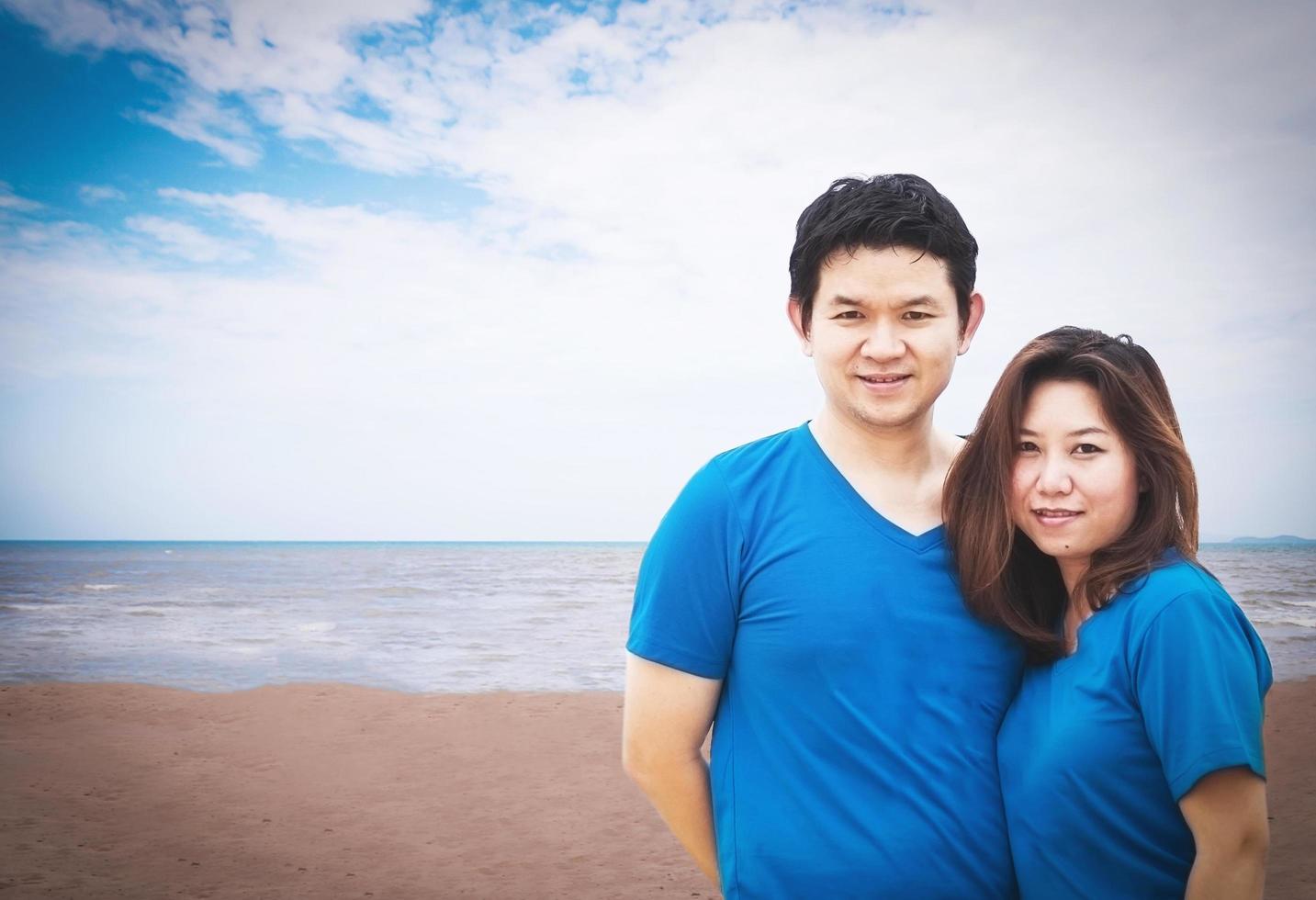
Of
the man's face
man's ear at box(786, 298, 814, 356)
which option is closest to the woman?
the man's face

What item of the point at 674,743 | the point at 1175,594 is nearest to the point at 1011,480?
the point at 1175,594

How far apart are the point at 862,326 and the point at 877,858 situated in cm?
127

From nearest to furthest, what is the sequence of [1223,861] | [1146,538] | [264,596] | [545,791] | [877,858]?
[1223,861], [877,858], [1146,538], [545,791], [264,596]

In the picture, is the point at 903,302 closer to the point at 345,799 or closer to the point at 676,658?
the point at 676,658

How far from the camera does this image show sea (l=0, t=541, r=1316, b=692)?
42.5 feet

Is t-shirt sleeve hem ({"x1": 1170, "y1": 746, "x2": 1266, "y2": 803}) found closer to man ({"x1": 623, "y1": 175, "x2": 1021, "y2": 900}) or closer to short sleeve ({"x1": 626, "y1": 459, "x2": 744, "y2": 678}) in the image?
man ({"x1": 623, "y1": 175, "x2": 1021, "y2": 900})

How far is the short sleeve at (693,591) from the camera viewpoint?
208 centimetres

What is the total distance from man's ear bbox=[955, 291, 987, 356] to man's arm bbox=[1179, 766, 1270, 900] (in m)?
1.15

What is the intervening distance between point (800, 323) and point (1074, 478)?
818 millimetres

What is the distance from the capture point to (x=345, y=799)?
24.4ft

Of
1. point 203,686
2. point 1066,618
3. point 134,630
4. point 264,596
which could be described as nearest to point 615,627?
point 203,686

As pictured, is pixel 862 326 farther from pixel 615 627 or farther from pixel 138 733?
pixel 615 627

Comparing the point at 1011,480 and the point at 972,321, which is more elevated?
the point at 972,321

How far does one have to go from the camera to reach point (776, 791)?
2047mm
